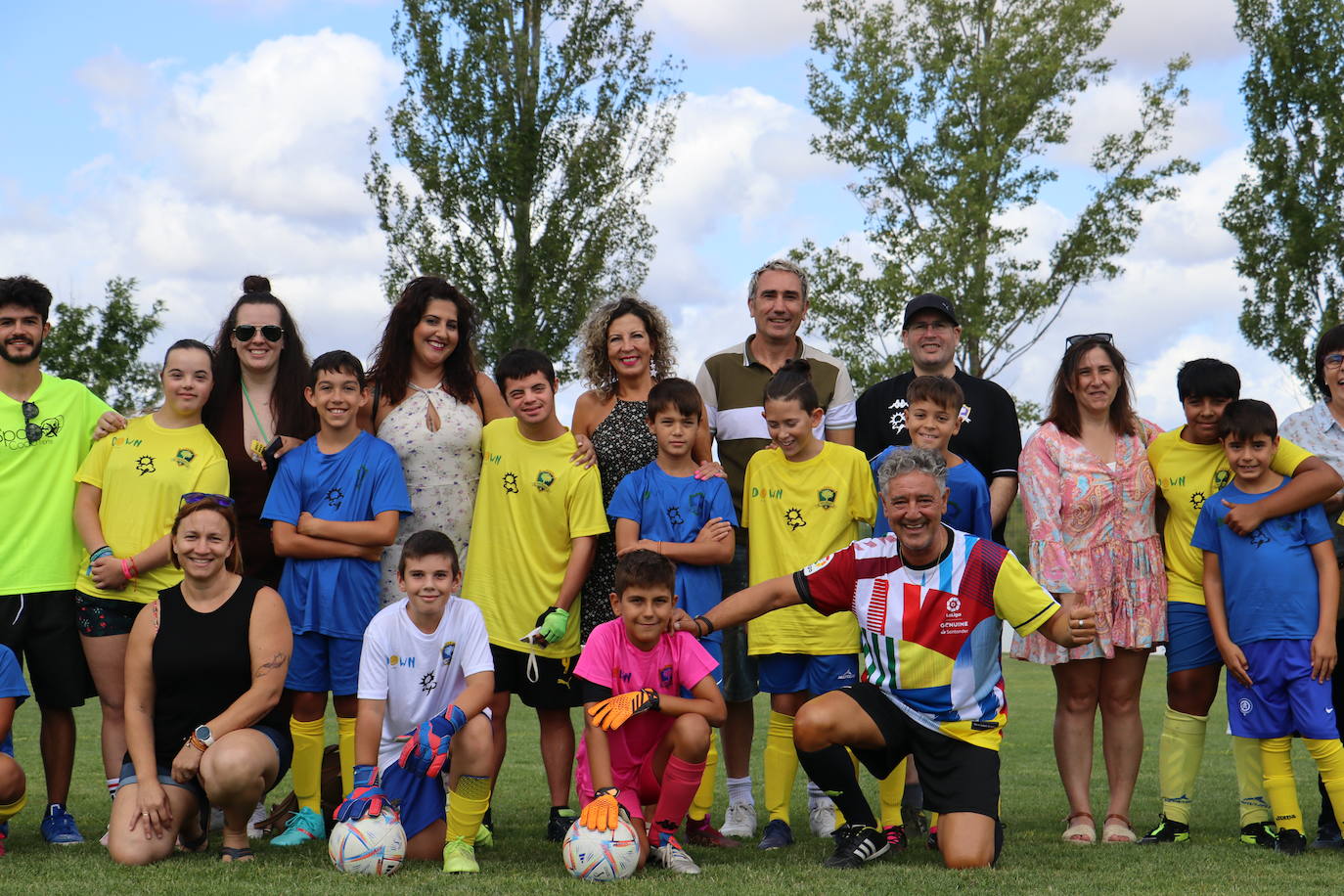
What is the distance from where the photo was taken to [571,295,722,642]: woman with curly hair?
19.1 ft

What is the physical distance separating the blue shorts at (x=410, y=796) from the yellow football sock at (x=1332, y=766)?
350 centimetres

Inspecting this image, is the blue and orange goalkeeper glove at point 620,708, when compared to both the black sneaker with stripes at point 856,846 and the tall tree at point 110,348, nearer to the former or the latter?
the black sneaker with stripes at point 856,846

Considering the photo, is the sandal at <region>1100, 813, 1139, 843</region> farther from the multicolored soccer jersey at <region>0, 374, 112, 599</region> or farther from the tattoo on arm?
the multicolored soccer jersey at <region>0, 374, 112, 599</region>

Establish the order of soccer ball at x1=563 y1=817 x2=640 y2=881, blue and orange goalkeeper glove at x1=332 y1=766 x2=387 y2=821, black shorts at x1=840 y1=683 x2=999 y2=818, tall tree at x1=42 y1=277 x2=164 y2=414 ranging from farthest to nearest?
tall tree at x1=42 y1=277 x2=164 y2=414
black shorts at x1=840 y1=683 x2=999 y2=818
blue and orange goalkeeper glove at x1=332 y1=766 x2=387 y2=821
soccer ball at x1=563 y1=817 x2=640 y2=881

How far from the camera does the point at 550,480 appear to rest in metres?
5.71

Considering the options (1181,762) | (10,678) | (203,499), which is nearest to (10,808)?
(10,678)

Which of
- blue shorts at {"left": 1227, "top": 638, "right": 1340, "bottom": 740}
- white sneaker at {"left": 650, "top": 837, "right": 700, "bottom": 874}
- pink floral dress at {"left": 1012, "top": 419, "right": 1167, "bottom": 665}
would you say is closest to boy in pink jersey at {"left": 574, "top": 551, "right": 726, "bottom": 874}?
white sneaker at {"left": 650, "top": 837, "right": 700, "bottom": 874}

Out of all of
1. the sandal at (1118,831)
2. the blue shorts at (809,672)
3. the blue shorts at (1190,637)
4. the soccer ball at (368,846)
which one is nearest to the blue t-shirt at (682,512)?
the blue shorts at (809,672)

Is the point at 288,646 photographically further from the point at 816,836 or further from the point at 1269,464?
the point at 1269,464

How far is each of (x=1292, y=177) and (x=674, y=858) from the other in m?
21.0

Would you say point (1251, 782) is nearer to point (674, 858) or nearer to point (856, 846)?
point (856, 846)

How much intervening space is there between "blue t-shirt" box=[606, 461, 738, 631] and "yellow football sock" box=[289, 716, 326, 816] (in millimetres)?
1557

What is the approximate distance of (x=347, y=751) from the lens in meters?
5.48

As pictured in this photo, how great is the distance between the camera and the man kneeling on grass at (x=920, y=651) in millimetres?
4945
